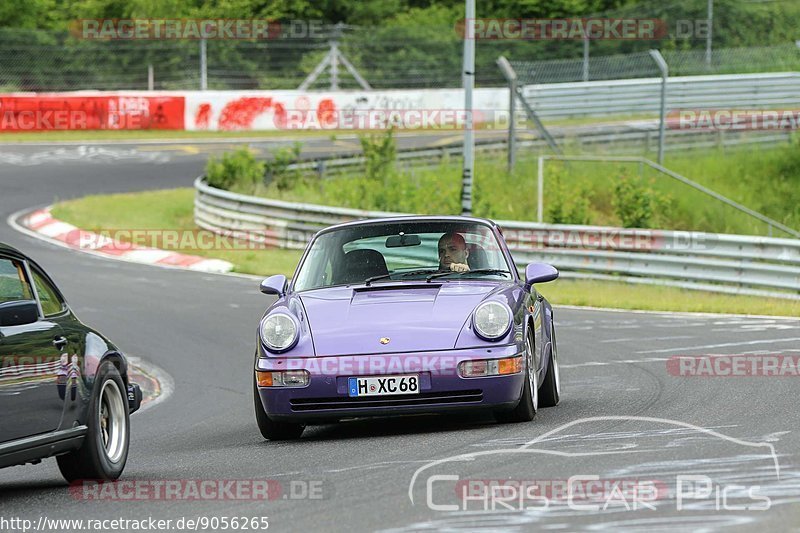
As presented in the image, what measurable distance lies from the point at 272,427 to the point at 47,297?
1777 millimetres

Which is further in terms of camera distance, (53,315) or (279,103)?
(279,103)

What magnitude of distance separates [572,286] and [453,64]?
21330mm

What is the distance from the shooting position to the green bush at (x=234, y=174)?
28609mm

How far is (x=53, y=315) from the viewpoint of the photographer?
7.55 metres

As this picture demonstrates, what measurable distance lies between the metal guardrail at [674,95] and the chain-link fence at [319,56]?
3278 mm

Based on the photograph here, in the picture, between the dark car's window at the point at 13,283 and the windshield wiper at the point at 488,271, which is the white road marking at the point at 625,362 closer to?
the windshield wiper at the point at 488,271

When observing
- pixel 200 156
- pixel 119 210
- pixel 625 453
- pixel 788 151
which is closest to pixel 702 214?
pixel 788 151

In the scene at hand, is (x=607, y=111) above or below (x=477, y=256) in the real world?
above

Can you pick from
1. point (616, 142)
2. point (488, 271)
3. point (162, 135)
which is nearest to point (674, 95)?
point (616, 142)

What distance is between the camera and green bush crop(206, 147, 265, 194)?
93.9 ft

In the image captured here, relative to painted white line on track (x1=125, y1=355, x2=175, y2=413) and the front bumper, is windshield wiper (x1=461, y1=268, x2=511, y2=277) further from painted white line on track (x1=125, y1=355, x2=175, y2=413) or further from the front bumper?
painted white line on track (x1=125, y1=355, x2=175, y2=413)

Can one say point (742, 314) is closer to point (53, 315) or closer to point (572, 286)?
point (572, 286)

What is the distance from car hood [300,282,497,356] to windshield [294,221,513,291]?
314mm

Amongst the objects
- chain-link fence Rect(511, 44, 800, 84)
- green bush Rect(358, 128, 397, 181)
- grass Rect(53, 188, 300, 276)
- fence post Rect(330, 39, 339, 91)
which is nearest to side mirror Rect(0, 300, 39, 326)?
grass Rect(53, 188, 300, 276)
